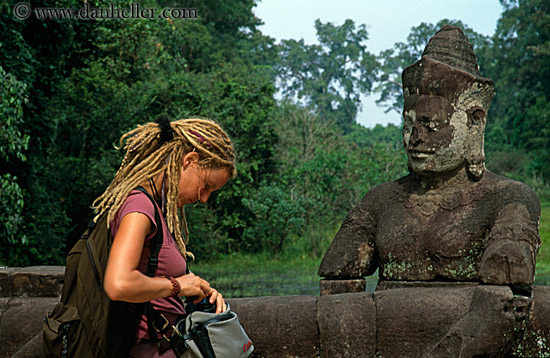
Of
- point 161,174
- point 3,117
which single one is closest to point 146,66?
point 3,117

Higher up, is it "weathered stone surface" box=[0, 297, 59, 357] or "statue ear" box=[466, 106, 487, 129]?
"statue ear" box=[466, 106, 487, 129]

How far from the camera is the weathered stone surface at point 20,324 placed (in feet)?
11.8

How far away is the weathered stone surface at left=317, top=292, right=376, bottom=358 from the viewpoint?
10.9 feet

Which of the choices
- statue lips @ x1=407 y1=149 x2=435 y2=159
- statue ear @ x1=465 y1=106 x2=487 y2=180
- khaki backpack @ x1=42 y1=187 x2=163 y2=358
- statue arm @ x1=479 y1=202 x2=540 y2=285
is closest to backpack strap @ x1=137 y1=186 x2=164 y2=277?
khaki backpack @ x1=42 y1=187 x2=163 y2=358

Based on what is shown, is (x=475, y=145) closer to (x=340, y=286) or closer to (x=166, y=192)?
(x=340, y=286)

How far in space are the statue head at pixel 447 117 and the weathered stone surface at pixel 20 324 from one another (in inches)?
88.0

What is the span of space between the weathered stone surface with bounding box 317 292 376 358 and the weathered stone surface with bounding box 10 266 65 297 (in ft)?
5.40

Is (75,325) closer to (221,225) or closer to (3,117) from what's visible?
(3,117)

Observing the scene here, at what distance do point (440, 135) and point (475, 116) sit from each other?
0.75ft

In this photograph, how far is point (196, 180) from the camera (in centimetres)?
227

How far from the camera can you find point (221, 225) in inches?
661

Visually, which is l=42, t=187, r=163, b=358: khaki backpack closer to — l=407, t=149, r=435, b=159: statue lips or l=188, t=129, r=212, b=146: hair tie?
l=188, t=129, r=212, b=146: hair tie

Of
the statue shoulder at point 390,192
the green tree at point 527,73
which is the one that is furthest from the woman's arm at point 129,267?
the green tree at point 527,73

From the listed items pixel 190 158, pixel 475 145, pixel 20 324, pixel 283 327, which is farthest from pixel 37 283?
pixel 475 145
